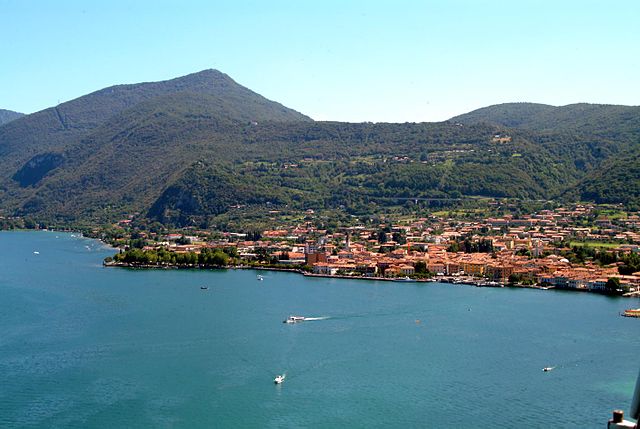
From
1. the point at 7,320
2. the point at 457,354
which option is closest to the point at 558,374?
the point at 457,354

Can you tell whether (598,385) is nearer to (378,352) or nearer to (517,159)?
(378,352)

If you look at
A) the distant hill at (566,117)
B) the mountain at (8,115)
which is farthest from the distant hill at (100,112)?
the mountain at (8,115)

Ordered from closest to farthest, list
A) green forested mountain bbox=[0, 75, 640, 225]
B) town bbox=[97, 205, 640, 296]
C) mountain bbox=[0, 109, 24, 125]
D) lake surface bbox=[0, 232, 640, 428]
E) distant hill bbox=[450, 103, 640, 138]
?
lake surface bbox=[0, 232, 640, 428] < town bbox=[97, 205, 640, 296] < green forested mountain bbox=[0, 75, 640, 225] < distant hill bbox=[450, 103, 640, 138] < mountain bbox=[0, 109, 24, 125]

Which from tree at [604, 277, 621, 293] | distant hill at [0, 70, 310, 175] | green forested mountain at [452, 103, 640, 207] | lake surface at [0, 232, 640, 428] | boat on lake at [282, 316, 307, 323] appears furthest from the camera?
distant hill at [0, 70, 310, 175]

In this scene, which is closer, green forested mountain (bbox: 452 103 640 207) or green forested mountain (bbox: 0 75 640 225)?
green forested mountain (bbox: 452 103 640 207)

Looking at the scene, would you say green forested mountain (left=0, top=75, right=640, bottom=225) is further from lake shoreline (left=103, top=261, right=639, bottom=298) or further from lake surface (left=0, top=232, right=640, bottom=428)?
lake surface (left=0, top=232, right=640, bottom=428)

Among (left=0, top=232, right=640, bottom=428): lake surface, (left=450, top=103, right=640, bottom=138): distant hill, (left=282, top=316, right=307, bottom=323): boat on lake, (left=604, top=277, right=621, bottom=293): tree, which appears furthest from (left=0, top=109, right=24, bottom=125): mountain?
(left=282, top=316, right=307, bottom=323): boat on lake
